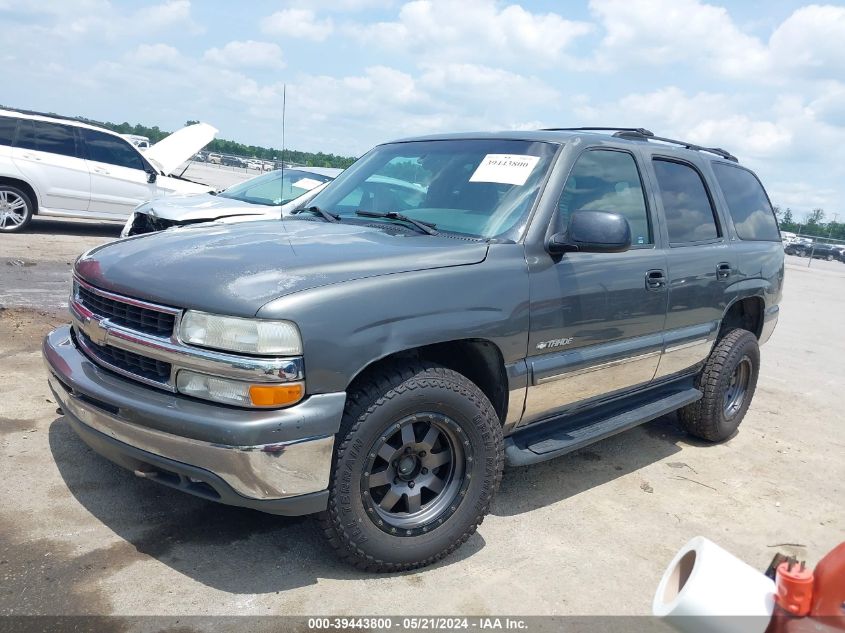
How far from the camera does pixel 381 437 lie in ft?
9.06

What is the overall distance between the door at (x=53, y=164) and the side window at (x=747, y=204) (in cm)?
987

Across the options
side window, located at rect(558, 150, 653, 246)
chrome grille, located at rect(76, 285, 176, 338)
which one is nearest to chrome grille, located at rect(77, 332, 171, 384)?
chrome grille, located at rect(76, 285, 176, 338)

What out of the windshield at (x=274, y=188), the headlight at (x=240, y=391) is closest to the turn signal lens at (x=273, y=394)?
the headlight at (x=240, y=391)

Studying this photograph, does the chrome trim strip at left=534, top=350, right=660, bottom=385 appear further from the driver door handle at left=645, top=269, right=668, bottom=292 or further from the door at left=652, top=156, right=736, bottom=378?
the driver door handle at left=645, top=269, right=668, bottom=292

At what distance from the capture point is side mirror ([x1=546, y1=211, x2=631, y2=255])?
3.22 m

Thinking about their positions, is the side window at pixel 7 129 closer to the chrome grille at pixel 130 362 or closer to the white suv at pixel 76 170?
the white suv at pixel 76 170

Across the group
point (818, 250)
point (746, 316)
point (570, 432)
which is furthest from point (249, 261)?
point (818, 250)

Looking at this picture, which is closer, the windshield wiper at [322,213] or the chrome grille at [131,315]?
the chrome grille at [131,315]

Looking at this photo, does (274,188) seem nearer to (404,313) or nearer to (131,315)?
(131,315)

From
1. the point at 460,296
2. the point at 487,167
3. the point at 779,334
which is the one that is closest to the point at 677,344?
the point at 487,167

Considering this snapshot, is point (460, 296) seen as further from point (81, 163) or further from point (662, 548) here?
point (81, 163)

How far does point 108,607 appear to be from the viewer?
255cm

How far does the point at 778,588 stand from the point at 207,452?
1812mm

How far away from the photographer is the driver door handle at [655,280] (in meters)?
3.94
